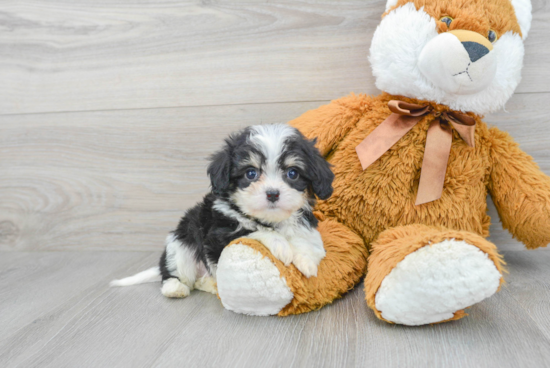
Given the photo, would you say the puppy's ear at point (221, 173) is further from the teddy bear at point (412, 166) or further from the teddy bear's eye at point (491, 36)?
the teddy bear's eye at point (491, 36)

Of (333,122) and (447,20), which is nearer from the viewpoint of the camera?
(447,20)

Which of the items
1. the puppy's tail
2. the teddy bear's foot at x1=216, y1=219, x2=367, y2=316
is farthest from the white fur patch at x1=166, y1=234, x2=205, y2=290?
the teddy bear's foot at x1=216, y1=219, x2=367, y2=316

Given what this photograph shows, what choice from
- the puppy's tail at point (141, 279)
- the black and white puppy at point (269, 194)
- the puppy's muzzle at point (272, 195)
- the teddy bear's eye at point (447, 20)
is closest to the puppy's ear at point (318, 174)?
the black and white puppy at point (269, 194)

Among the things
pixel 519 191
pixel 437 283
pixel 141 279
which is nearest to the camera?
pixel 437 283

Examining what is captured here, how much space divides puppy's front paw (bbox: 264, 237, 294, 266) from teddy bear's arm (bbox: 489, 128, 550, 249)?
89 centimetres

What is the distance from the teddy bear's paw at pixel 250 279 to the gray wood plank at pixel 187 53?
3.08ft

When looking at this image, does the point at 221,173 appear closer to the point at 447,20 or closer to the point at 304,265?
the point at 304,265

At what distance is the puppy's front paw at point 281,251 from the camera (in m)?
1.31

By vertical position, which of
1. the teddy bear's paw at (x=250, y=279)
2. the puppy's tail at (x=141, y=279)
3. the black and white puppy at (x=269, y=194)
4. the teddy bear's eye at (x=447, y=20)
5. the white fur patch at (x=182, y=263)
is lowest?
the puppy's tail at (x=141, y=279)

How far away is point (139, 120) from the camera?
2.09m

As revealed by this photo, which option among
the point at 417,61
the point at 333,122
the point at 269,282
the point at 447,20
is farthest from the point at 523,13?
the point at 269,282

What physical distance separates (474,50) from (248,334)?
3.74 feet

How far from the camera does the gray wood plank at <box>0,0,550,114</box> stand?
189 centimetres

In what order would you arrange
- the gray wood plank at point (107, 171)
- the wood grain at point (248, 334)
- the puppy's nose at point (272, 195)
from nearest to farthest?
the wood grain at point (248, 334) → the puppy's nose at point (272, 195) → the gray wood plank at point (107, 171)
